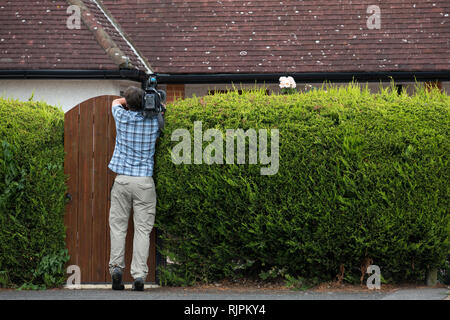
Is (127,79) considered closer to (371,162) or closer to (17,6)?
(17,6)

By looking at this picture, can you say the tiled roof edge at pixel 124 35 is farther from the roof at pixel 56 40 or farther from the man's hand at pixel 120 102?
the man's hand at pixel 120 102

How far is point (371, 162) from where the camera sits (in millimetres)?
6984

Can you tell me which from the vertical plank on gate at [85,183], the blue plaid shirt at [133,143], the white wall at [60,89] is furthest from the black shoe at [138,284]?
the white wall at [60,89]

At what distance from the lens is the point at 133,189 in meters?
7.11

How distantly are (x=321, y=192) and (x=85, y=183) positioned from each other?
2.68 meters

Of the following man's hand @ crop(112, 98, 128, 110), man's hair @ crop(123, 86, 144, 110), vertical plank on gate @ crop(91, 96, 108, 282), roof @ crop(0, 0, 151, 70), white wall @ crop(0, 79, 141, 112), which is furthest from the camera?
white wall @ crop(0, 79, 141, 112)

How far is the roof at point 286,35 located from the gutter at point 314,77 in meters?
0.12

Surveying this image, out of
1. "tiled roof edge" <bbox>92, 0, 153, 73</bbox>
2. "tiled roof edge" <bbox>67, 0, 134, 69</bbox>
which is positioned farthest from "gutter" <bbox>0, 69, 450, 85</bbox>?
"tiled roof edge" <bbox>92, 0, 153, 73</bbox>

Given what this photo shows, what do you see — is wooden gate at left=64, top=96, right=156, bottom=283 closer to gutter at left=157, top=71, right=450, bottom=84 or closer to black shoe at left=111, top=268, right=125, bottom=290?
black shoe at left=111, top=268, right=125, bottom=290

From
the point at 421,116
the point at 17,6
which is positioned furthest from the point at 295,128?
the point at 17,6

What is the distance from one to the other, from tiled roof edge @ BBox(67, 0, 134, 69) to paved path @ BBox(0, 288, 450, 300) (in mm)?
7724

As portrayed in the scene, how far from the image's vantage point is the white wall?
1454cm

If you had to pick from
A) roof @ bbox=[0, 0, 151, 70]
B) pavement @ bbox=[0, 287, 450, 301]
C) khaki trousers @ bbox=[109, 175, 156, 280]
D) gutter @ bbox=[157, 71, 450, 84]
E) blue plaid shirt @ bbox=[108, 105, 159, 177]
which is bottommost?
pavement @ bbox=[0, 287, 450, 301]

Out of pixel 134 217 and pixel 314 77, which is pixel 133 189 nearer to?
pixel 134 217
